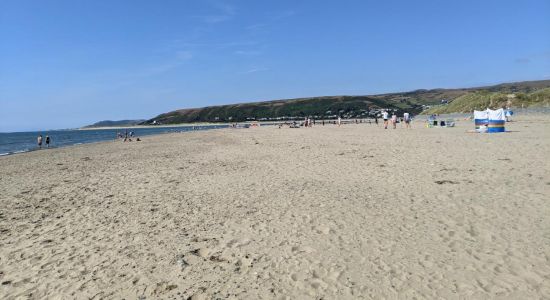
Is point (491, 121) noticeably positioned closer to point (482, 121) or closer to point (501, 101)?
point (482, 121)

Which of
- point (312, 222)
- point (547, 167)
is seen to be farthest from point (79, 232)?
point (547, 167)

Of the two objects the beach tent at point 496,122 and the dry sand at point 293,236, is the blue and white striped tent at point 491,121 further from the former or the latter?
the dry sand at point 293,236

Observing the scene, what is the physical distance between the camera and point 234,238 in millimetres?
6793

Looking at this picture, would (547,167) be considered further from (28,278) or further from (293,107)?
(293,107)

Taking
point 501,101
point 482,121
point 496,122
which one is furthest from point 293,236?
point 501,101

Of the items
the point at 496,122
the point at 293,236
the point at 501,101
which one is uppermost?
the point at 501,101

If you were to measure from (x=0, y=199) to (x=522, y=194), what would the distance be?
1503cm

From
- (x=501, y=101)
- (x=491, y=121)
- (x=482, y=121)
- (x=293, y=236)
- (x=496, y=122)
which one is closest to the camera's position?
(x=293, y=236)

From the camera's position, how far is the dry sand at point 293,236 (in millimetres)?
4926

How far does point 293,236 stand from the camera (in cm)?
671

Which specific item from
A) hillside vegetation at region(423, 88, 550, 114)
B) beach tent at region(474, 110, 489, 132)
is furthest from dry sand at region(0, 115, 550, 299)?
hillside vegetation at region(423, 88, 550, 114)

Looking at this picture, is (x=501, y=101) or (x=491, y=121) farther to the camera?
(x=501, y=101)

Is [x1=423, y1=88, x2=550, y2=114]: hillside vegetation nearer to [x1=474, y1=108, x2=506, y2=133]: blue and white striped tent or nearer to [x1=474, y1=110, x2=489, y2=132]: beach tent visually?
[x1=474, y1=110, x2=489, y2=132]: beach tent

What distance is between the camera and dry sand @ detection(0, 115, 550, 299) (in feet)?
16.2
